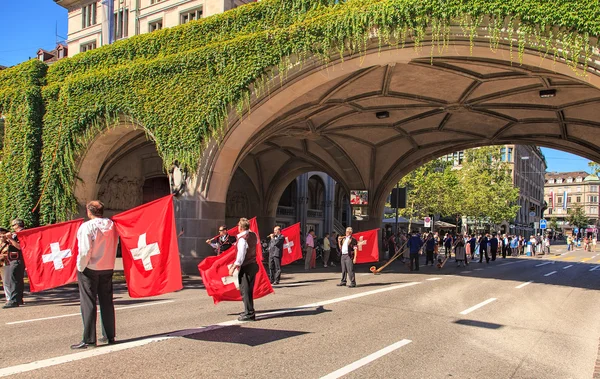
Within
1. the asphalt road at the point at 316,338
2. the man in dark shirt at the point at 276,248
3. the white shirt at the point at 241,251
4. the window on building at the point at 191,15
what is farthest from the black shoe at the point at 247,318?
the window on building at the point at 191,15

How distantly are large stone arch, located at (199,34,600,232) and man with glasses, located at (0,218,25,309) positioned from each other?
7.77 meters

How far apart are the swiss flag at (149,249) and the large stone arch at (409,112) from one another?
997 centimetres

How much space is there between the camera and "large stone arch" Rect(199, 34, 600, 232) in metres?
16.0

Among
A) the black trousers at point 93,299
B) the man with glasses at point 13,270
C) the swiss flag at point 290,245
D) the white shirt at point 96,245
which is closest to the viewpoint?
the white shirt at point 96,245

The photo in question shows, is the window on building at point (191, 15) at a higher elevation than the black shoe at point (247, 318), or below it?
higher

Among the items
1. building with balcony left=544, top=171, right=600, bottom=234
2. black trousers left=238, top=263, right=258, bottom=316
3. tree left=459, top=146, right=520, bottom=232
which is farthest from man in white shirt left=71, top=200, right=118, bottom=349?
building with balcony left=544, top=171, right=600, bottom=234

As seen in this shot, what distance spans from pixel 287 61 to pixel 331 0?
2327mm

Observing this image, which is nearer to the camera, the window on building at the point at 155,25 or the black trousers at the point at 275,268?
the black trousers at the point at 275,268

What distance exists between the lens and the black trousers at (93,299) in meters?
6.07

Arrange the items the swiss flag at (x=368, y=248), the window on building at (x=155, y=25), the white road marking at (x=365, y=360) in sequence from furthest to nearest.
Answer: the window on building at (x=155, y=25) → the swiss flag at (x=368, y=248) → the white road marking at (x=365, y=360)

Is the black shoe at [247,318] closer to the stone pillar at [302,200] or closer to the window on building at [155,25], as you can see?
the window on building at [155,25]

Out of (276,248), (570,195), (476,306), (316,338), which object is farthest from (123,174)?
(570,195)

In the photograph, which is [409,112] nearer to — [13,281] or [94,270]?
Answer: [13,281]

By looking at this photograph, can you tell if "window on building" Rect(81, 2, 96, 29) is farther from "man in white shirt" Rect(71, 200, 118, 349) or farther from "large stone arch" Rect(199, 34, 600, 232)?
"man in white shirt" Rect(71, 200, 118, 349)
